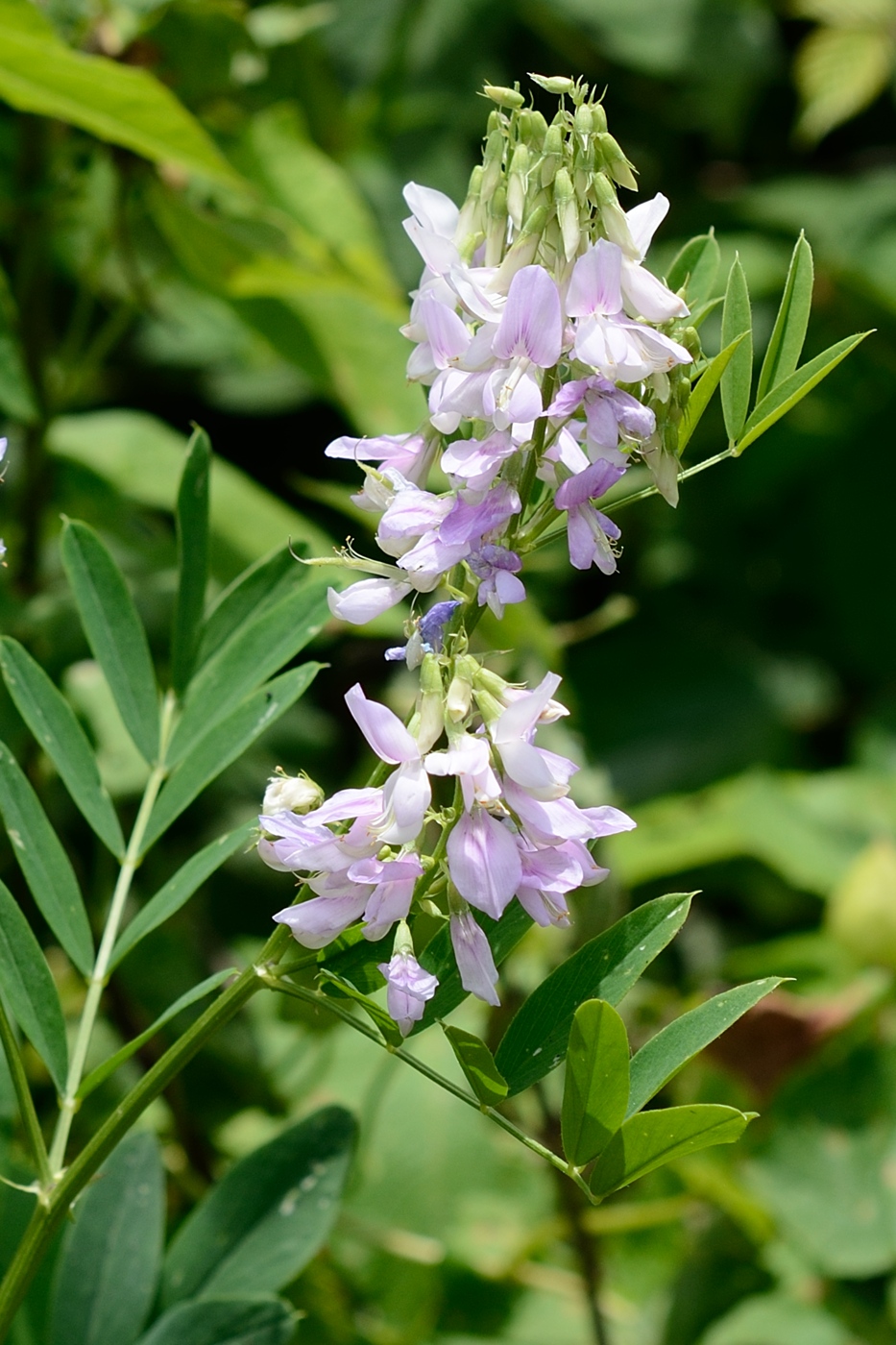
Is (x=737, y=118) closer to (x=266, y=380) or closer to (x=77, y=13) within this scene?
(x=266, y=380)

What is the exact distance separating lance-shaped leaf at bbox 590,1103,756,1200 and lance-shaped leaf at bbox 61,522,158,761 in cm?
27

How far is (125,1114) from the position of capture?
18.7 inches

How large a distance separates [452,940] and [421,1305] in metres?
0.73

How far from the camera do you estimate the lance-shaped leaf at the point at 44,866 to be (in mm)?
539

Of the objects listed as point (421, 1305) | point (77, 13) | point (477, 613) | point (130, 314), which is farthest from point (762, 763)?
point (477, 613)

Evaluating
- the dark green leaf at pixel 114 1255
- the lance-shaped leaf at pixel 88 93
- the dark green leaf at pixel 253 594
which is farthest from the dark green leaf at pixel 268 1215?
the lance-shaped leaf at pixel 88 93

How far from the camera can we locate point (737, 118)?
6.04ft

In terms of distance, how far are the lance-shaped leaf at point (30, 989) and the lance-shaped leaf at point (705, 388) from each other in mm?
279

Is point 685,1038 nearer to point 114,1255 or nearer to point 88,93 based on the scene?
point 114,1255

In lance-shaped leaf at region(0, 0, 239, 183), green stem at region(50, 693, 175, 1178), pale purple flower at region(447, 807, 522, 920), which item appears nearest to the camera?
pale purple flower at region(447, 807, 522, 920)

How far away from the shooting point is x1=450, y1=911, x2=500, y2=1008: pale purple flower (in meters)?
0.44

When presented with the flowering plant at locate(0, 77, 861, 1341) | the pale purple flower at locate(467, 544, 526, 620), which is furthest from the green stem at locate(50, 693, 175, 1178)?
the pale purple flower at locate(467, 544, 526, 620)

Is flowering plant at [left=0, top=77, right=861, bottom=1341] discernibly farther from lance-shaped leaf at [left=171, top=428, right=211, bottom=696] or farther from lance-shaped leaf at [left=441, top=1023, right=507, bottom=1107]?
lance-shaped leaf at [left=171, top=428, right=211, bottom=696]

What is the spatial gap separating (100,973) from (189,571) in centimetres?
18
